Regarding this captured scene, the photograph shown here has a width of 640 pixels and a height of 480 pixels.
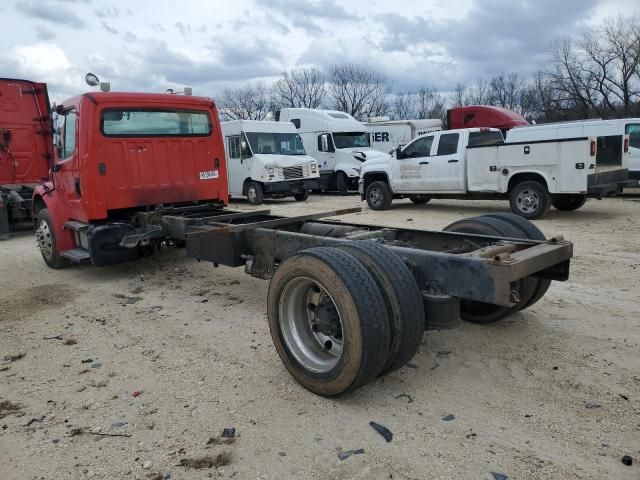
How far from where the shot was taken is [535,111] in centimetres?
4678

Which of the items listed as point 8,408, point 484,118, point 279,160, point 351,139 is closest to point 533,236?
point 8,408

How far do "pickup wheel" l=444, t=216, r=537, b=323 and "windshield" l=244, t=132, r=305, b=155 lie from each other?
1294 centimetres

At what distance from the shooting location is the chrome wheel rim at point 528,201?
10.9 meters

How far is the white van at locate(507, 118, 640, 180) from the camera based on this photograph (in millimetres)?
11701

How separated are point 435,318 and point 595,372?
4.24ft

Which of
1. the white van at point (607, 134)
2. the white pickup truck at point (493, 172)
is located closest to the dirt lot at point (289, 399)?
the white pickup truck at point (493, 172)

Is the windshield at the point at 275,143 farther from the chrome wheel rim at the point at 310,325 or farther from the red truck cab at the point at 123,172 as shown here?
the chrome wheel rim at the point at 310,325

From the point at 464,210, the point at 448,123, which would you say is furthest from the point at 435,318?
the point at 448,123

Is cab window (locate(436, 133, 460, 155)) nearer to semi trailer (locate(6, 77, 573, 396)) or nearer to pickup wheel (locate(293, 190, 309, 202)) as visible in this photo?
pickup wheel (locate(293, 190, 309, 202))

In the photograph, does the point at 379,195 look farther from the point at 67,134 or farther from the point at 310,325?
the point at 310,325

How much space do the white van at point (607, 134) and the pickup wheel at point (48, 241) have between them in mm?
10938

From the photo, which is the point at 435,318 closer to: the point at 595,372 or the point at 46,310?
the point at 595,372

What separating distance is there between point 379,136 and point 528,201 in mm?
13330

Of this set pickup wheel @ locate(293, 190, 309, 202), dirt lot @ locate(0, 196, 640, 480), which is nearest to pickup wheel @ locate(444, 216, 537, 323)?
dirt lot @ locate(0, 196, 640, 480)
